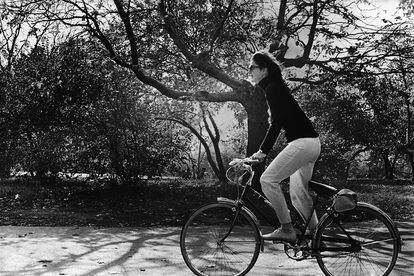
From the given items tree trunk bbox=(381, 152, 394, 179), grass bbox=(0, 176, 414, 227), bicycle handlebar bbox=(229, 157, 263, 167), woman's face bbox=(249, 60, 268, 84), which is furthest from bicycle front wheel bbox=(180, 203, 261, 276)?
tree trunk bbox=(381, 152, 394, 179)

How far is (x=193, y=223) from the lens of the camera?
5.29m

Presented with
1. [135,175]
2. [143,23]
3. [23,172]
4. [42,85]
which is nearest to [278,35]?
[143,23]

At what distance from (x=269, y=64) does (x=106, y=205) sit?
696 centimetres

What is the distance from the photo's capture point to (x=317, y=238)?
16.4 feet

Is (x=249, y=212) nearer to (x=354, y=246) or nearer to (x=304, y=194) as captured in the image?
(x=304, y=194)

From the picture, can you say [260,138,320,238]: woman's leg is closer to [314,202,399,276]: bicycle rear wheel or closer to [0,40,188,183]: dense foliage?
[314,202,399,276]: bicycle rear wheel

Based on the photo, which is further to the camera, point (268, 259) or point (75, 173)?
point (75, 173)

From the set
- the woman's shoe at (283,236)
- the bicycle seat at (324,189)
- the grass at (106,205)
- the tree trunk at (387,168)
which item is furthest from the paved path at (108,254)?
the tree trunk at (387,168)

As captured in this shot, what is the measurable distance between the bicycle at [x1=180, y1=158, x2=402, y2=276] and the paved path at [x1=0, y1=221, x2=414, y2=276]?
1.21 feet

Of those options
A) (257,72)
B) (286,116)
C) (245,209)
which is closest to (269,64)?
(257,72)

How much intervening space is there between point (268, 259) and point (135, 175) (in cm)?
703

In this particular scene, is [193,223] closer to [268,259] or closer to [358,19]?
[268,259]

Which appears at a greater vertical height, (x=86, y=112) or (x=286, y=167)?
(x=86, y=112)

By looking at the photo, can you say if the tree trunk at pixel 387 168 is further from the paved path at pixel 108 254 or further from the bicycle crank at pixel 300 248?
the bicycle crank at pixel 300 248
